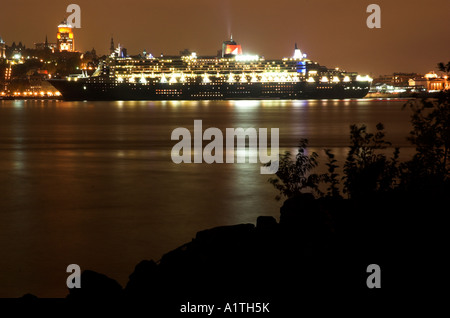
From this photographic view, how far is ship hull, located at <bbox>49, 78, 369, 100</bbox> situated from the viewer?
7588 centimetres

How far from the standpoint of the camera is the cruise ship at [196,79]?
7625 centimetres

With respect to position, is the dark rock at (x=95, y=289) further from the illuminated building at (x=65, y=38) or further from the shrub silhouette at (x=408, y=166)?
the illuminated building at (x=65, y=38)

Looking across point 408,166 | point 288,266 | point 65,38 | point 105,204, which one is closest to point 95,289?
point 288,266

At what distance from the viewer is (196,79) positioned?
77.7m

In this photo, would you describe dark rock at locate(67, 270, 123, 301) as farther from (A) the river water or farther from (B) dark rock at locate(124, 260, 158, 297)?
(A) the river water

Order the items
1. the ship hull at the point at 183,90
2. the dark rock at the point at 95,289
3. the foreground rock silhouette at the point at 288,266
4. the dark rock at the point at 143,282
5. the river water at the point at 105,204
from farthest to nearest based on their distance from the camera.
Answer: the ship hull at the point at 183,90
the river water at the point at 105,204
the dark rock at the point at 143,282
the foreground rock silhouette at the point at 288,266
the dark rock at the point at 95,289

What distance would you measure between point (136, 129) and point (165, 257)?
87.3ft

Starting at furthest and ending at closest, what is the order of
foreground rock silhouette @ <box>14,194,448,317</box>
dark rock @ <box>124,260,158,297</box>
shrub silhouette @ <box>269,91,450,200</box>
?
1. shrub silhouette @ <box>269,91,450,200</box>
2. dark rock @ <box>124,260,158,297</box>
3. foreground rock silhouette @ <box>14,194,448,317</box>

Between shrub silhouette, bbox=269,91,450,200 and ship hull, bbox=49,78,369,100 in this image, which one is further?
ship hull, bbox=49,78,369,100

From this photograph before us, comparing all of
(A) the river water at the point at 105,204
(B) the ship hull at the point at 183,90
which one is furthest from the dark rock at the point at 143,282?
(B) the ship hull at the point at 183,90

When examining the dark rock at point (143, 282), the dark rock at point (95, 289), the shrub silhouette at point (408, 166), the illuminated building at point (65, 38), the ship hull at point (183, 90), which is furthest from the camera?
the illuminated building at point (65, 38)

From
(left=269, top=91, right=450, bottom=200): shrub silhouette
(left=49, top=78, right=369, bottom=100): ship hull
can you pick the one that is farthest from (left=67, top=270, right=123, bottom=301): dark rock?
(left=49, top=78, right=369, bottom=100): ship hull

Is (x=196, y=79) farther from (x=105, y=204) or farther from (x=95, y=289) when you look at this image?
(x=95, y=289)
